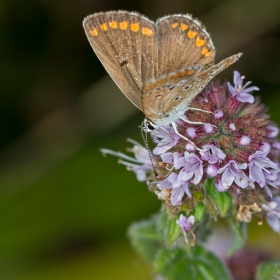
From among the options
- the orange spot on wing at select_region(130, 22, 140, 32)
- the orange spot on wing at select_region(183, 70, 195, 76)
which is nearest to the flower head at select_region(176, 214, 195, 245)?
the orange spot on wing at select_region(183, 70, 195, 76)

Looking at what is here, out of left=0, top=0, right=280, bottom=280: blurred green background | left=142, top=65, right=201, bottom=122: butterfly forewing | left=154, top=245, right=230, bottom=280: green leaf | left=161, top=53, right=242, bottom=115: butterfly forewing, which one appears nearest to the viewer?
left=142, top=65, right=201, bottom=122: butterfly forewing

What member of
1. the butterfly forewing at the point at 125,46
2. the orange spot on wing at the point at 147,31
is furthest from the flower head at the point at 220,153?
the orange spot on wing at the point at 147,31

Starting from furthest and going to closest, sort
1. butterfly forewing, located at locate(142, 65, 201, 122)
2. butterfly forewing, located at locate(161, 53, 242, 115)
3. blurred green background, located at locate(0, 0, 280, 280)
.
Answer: blurred green background, located at locate(0, 0, 280, 280)
butterfly forewing, located at locate(161, 53, 242, 115)
butterfly forewing, located at locate(142, 65, 201, 122)

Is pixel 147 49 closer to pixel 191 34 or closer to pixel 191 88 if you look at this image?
pixel 191 34

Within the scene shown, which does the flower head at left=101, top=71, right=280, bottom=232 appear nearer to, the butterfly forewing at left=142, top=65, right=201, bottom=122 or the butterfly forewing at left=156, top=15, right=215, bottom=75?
the butterfly forewing at left=142, top=65, right=201, bottom=122

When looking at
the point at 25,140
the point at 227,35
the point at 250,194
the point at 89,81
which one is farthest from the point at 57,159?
the point at 250,194

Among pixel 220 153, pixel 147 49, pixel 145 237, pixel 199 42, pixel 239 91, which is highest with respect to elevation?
pixel 147 49

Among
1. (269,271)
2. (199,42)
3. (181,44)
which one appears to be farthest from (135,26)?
(269,271)
